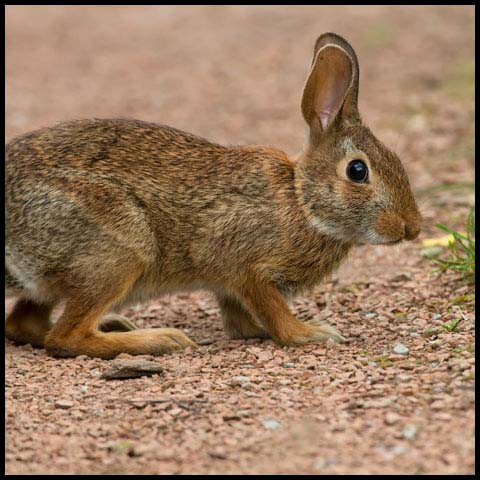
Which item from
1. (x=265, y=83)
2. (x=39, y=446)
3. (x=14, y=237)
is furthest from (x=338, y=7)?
(x=39, y=446)

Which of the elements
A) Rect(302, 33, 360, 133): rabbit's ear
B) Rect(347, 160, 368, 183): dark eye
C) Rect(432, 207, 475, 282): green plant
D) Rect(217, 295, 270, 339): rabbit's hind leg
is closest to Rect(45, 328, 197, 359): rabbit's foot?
Rect(217, 295, 270, 339): rabbit's hind leg

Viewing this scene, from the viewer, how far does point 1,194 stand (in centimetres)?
684

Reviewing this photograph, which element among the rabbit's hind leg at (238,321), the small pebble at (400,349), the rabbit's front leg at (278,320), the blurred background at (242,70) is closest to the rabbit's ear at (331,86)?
the rabbit's front leg at (278,320)

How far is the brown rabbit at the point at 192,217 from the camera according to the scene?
658 centimetres

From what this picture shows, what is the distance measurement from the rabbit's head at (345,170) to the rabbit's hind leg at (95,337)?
1286 millimetres

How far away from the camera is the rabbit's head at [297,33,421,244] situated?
21.6ft

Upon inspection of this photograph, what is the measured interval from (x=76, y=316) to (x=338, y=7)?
12309 millimetres

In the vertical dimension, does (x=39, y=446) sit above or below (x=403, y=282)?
below

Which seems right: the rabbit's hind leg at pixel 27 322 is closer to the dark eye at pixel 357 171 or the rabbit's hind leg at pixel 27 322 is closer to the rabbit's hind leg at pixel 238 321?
the rabbit's hind leg at pixel 238 321

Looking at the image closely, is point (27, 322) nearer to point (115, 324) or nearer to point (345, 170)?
point (115, 324)

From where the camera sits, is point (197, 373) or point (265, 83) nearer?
point (197, 373)

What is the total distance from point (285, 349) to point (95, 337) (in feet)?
4.14

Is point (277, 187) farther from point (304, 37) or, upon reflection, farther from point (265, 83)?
point (304, 37)

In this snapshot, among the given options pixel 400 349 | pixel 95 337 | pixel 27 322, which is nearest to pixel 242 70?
pixel 27 322
